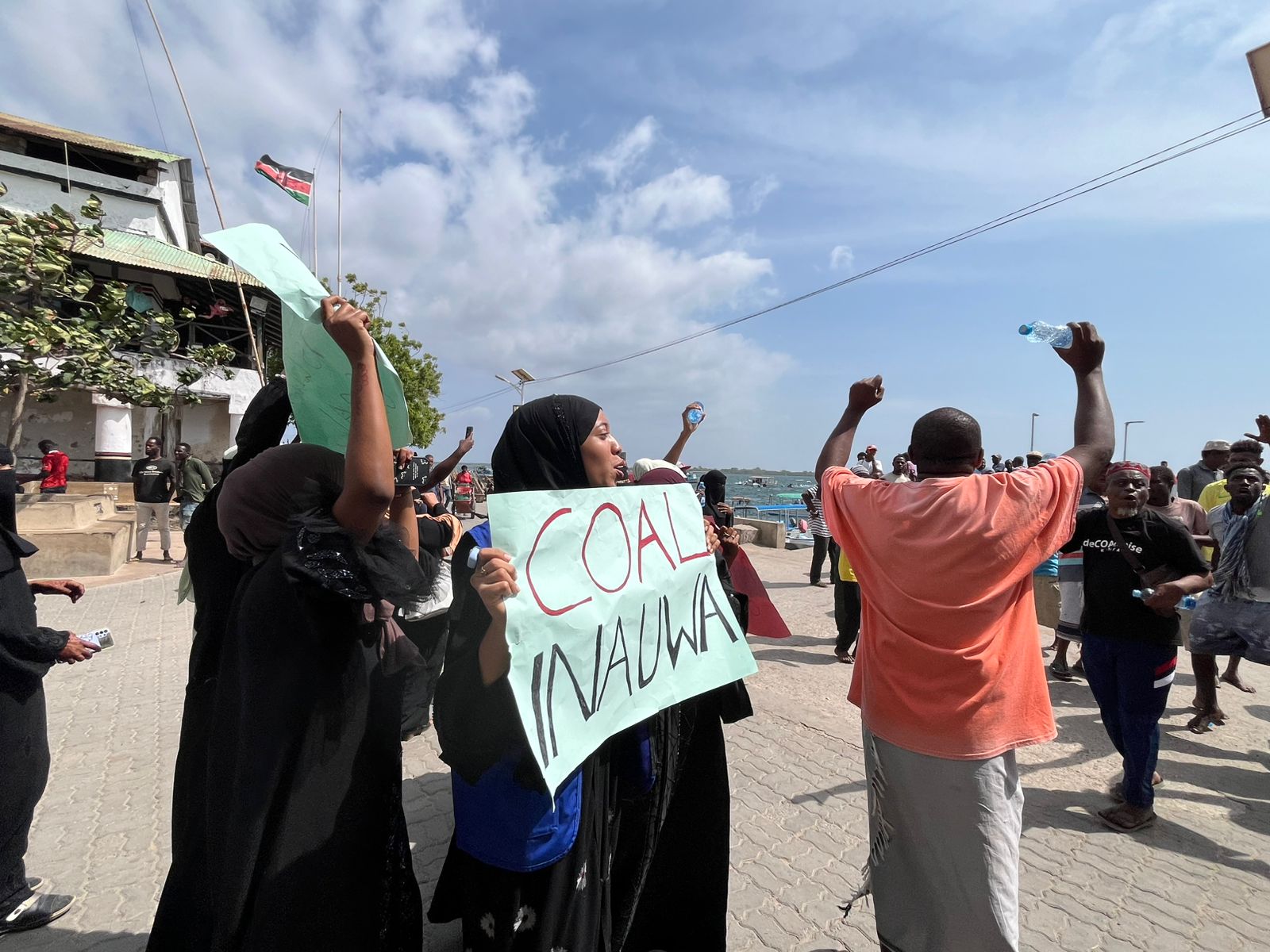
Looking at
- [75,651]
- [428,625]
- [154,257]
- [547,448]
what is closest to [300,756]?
[547,448]

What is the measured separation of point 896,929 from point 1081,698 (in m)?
4.50

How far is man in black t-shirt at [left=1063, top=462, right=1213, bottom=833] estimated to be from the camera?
125 inches

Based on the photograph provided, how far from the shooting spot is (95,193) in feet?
81.3

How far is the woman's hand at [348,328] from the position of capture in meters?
1.50

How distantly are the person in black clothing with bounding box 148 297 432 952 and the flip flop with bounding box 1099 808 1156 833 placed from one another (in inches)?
139

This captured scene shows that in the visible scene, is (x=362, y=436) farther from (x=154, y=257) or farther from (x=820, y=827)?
(x=154, y=257)

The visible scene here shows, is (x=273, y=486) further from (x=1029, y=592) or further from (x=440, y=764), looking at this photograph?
(x=440, y=764)

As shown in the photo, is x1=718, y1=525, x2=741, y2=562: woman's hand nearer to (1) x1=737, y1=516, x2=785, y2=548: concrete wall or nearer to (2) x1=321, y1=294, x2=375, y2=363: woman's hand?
(2) x1=321, y1=294, x2=375, y2=363: woman's hand

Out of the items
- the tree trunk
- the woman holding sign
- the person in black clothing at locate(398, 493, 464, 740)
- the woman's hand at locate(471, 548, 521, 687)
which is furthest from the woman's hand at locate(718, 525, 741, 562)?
the tree trunk

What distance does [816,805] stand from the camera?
143 inches

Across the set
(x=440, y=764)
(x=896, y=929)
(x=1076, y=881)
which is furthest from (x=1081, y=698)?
(x=440, y=764)

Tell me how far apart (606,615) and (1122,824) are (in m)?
Result: 3.27

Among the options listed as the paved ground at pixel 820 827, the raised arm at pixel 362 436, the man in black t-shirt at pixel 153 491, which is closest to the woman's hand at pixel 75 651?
the paved ground at pixel 820 827

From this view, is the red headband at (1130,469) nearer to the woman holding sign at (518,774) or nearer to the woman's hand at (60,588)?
the woman holding sign at (518,774)
